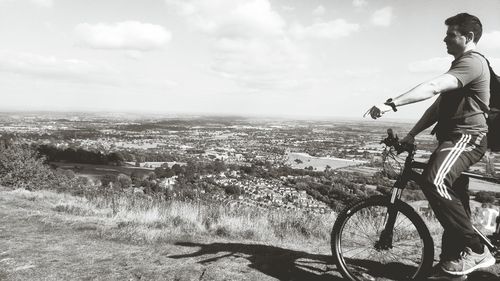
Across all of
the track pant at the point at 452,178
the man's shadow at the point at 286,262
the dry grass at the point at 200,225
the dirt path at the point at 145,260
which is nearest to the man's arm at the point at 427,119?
the track pant at the point at 452,178

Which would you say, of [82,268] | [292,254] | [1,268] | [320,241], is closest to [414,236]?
[320,241]

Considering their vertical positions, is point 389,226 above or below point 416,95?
below

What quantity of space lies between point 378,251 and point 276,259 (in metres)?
1.05

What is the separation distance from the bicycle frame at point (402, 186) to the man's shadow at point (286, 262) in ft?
1.28

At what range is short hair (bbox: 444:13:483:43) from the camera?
2.76 metres

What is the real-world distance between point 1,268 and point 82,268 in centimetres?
77

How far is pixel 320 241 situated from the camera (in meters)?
5.05

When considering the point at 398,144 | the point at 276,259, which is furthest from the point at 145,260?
the point at 398,144

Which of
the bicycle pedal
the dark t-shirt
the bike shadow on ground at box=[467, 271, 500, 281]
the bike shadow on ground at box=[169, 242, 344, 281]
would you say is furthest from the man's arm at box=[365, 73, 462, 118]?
the bike shadow on ground at box=[467, 271, 500, 281]

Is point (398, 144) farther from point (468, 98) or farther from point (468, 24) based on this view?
point (468, 24)

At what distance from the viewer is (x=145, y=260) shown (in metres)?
3.84

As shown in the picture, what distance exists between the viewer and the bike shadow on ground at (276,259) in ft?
11.3

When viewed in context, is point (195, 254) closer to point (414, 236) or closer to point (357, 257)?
point (357, 257)

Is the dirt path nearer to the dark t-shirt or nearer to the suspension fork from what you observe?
the suspension fork
